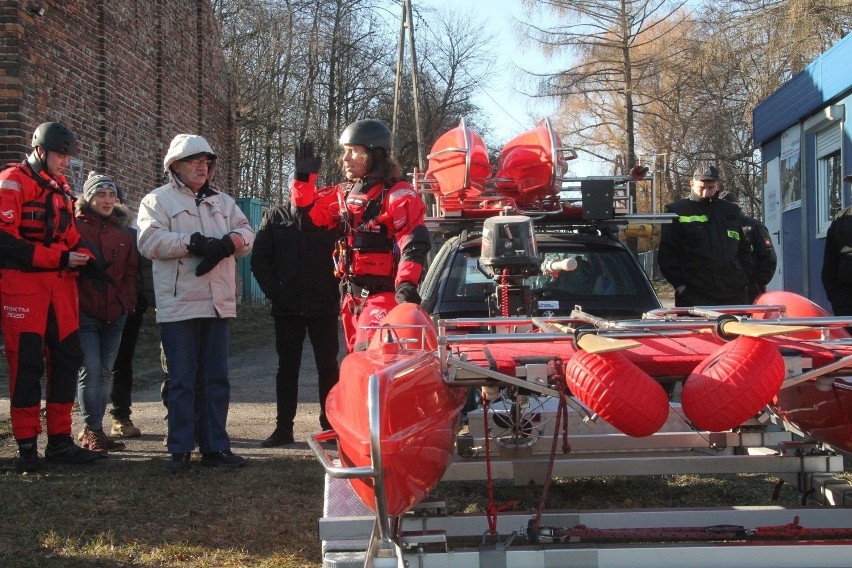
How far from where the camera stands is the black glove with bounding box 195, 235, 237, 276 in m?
5.83

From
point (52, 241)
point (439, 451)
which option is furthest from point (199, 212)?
point (439, 451)

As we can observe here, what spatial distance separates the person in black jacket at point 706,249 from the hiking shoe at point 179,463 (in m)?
3.71

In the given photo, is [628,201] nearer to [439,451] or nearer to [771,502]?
[771,502]

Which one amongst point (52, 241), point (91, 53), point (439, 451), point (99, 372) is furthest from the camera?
point (91, 53)

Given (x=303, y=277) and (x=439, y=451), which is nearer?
(x=439, y=451)

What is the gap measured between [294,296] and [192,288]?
113 centimetres

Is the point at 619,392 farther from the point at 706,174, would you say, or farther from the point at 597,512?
the point at 706,174

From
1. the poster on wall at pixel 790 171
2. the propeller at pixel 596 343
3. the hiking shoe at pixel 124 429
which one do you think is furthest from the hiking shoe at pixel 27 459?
the poster on wall at pixel 790 171

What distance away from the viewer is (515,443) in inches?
170

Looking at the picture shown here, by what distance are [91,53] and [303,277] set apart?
776 centimetres

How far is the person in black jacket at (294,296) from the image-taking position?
6953 millimetres

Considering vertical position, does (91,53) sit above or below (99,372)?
above

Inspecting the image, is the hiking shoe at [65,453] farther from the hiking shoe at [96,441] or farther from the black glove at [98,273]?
the black glove at [98,273]

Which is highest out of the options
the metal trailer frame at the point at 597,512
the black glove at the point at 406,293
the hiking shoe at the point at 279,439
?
the black glove at the point at 406,293
